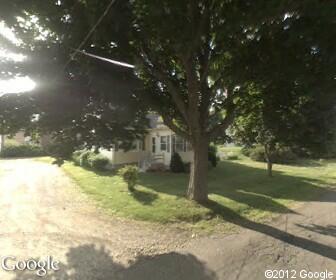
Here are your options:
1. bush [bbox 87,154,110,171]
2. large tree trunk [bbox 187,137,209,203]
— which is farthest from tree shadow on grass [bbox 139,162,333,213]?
bush [bbox 87,154,110,171]

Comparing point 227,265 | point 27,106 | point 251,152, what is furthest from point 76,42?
point 251,152

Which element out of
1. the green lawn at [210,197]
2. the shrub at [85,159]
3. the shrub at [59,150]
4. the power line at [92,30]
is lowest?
the green lawn at [210,197]

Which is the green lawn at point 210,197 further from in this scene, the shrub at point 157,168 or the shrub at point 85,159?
the shrub at point 157,168

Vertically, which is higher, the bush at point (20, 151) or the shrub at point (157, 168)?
the bush at point (20, 151)

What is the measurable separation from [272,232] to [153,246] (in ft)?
10.9

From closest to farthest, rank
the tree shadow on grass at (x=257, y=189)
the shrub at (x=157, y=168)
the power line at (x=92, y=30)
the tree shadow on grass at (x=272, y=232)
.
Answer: the power line at (x=92, y=30) < the tree shadow on grass at (x=272, y=232) < the tree shadow on grass at (x=257, y=189) < the shrub at (x=157, y=168)

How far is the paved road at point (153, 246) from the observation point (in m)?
5.84

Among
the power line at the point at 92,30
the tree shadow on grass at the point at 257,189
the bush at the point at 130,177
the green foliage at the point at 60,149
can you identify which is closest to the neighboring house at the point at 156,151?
the tree shadow on grass at the point at 257,189

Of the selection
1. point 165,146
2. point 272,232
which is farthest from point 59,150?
point 165,146

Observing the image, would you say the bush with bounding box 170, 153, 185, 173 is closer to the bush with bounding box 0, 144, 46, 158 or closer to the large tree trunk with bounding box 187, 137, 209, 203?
the large tree trunk with bounding box 187, 137, 209, 203

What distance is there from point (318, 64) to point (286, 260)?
430 cm

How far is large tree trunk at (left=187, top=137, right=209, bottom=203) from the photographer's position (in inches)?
430

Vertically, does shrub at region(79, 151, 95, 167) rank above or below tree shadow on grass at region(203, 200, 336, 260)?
above

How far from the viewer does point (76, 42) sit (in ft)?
24.2
